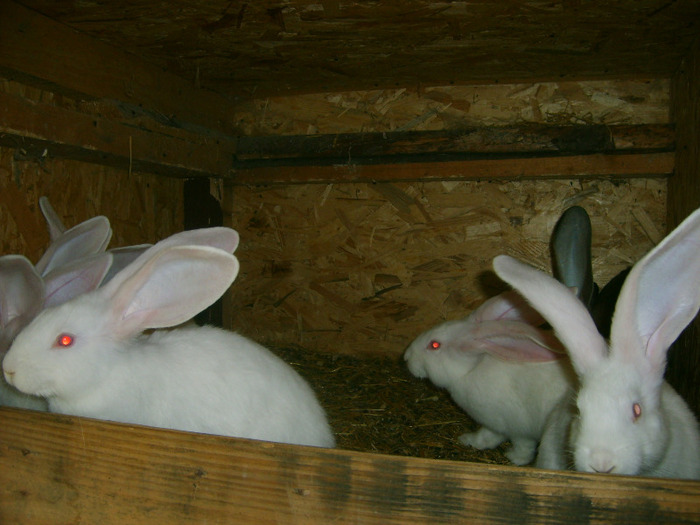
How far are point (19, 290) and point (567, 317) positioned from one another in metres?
2.20

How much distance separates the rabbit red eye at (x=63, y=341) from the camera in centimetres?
210

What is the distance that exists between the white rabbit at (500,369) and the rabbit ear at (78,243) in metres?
2.16

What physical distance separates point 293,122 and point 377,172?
0.87m

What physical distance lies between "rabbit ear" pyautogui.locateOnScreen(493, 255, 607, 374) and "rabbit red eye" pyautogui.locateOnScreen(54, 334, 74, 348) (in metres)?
1.63

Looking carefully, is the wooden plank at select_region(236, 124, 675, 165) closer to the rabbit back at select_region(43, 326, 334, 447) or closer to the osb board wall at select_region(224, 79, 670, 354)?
the osb board wall at select_region(224, 79, 670, 354)

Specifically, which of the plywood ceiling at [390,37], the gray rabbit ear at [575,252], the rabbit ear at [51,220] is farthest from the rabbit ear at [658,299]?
the rabbit ear at [51,220]

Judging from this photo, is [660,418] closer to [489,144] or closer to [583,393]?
[583,393]

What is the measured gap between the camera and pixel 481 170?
13.6ft

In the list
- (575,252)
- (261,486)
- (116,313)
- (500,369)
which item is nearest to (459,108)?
(575,252)

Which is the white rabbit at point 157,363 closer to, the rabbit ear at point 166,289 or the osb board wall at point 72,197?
the rabbit ear at point 166,289

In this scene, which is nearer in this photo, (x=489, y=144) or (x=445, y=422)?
(x=445, y=422)

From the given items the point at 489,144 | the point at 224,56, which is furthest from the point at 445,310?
the point at 224,56

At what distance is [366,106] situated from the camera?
450 cm

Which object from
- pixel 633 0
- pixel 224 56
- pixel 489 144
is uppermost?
pixel 633 0
